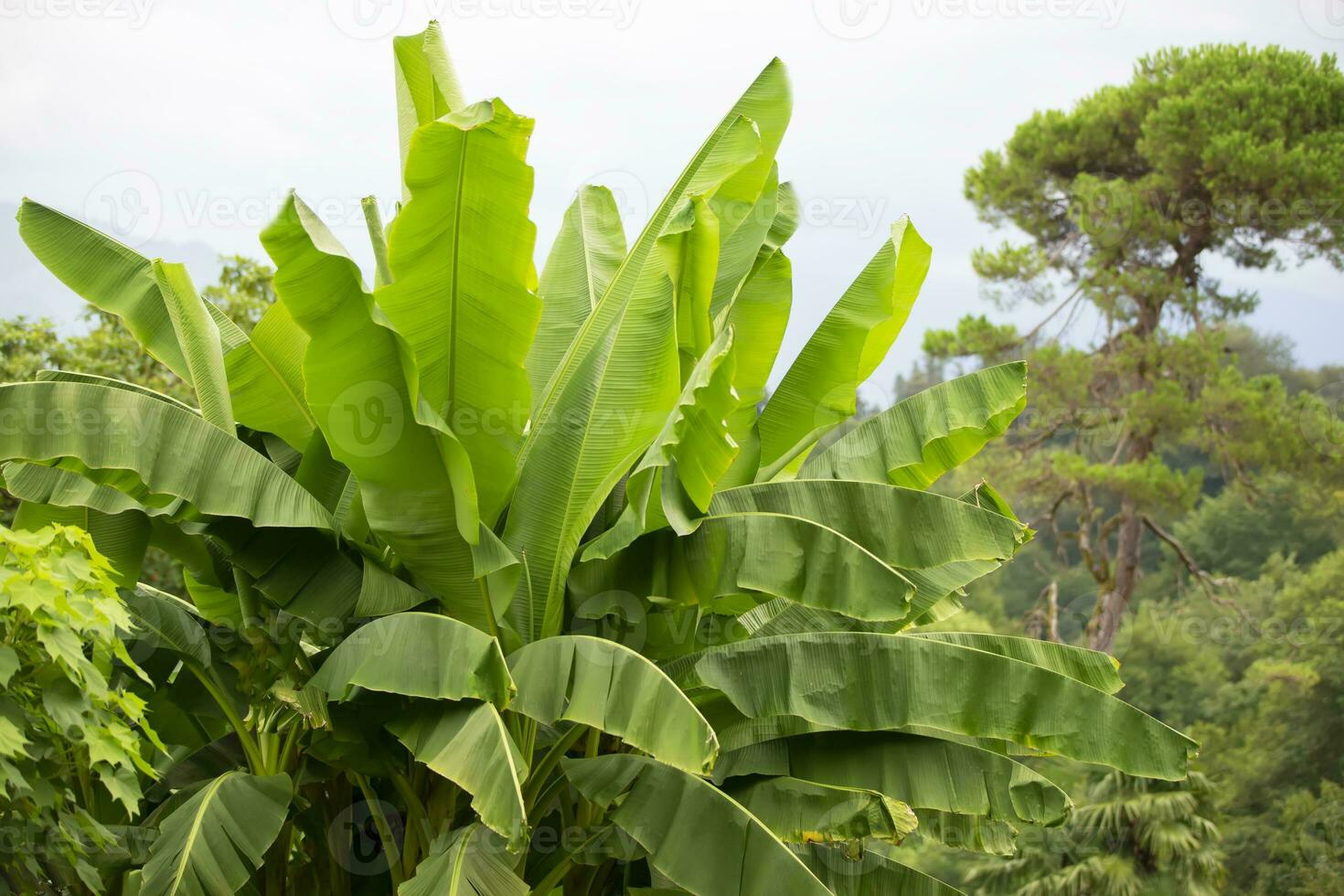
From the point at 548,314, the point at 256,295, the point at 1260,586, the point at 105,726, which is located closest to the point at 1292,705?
the point at 1260,586

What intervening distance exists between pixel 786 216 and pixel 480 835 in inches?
97.4

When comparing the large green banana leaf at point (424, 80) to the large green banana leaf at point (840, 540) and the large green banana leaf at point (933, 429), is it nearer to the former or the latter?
the large green banana leaf at point (840, 540)

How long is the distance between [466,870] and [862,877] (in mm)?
1282

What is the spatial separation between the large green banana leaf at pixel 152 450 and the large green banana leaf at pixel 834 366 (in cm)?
161

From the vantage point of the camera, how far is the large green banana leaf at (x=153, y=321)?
150 inches

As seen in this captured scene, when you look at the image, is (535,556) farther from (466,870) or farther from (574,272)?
(574,272)

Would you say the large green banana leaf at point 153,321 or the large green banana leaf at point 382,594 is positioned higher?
the large green banana leaf at point 153,321

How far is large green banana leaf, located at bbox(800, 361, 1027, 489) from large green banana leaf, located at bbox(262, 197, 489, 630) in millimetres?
1283

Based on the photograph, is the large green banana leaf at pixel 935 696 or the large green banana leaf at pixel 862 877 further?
the large green banana leaf at pixel 862 877

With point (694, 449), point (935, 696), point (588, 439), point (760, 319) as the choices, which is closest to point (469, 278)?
point (588, 439)

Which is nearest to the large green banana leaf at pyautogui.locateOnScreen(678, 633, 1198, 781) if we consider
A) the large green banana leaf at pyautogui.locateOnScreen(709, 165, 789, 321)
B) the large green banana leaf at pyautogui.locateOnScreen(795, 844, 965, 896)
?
the large green banana leaf at pyautogui.locateOnScreen(795, 844, 965, 896)

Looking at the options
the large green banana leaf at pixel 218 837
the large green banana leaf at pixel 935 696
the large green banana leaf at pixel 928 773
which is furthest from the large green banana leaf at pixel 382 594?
the large green banana leaf at pixel 928 773

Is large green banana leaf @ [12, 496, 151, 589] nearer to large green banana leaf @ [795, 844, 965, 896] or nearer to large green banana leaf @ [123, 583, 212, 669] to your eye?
large green banana leaf @ [123, 583, 212, 669]

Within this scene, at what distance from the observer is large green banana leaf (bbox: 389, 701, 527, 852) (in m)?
2.85
